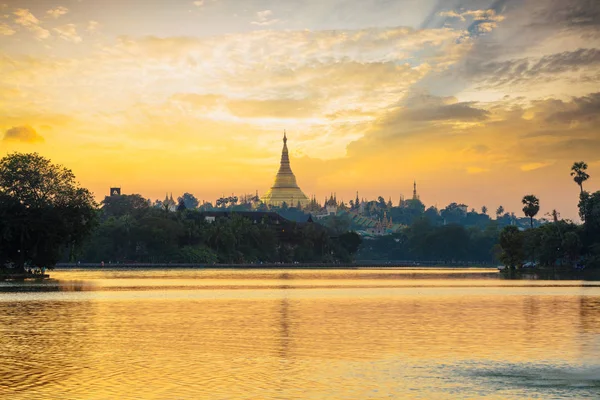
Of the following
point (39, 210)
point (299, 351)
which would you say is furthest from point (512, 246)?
point (299, 351)

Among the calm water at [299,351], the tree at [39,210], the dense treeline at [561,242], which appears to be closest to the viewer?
the calm water at [299,351]

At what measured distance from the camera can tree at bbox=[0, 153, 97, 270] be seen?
10488cm

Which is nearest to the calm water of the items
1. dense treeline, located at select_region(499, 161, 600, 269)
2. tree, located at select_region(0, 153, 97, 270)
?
tree, located at select_region(0, 153, 97, 270)

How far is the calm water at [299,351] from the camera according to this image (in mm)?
26797

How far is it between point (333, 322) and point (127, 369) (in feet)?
66.6

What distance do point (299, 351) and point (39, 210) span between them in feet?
257

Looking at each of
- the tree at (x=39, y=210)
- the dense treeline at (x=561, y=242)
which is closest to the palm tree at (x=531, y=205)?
the dense treeline at (x=561, y=242)

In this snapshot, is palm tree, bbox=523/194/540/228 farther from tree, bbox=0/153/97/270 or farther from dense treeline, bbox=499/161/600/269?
tree, bbox=0/153/97/270

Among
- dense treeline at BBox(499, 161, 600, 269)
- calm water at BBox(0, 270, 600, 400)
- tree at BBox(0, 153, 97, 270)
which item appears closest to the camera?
calm water at BBox(0, 270, 600, 400)

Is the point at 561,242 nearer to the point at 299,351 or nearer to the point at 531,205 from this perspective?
the point at 531,205

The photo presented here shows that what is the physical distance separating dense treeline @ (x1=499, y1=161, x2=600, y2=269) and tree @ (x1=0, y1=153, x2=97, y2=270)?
79.3 meters

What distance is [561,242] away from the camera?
152 m

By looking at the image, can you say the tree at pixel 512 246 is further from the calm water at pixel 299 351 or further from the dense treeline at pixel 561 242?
the calm water at pixel 299 351

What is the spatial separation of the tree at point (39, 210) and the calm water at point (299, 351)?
1656 inches
